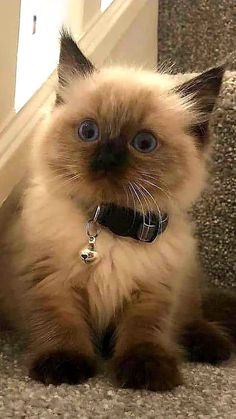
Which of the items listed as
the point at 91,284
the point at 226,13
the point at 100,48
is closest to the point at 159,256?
the point at 91,284

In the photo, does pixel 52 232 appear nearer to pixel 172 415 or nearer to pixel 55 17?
pixel 172 415

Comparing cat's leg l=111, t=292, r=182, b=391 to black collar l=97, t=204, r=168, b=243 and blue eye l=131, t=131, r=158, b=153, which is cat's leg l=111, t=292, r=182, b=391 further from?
blue eye l=131, t=131, r=158, b=153

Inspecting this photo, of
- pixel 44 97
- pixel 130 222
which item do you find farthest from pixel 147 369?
pixel 44 97

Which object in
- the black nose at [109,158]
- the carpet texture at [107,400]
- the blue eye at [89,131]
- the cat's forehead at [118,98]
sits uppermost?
the cat's forehead at [118,98]

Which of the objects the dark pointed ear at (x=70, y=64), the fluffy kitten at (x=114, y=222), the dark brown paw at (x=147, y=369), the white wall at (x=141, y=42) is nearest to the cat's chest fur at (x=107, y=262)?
the fluffy kitten at (x=114, y=222)

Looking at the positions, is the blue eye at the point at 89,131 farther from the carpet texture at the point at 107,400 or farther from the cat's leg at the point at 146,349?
the carpet texture at the point at 107,400

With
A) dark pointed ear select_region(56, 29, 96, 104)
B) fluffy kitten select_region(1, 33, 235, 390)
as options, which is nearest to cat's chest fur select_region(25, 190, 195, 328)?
fluffy kitten select_region(1, 33, 235, 390)

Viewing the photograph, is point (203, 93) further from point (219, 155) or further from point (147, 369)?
point (147, 369)

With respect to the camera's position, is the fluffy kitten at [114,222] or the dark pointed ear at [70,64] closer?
the fluffy kitten at [114,222]
